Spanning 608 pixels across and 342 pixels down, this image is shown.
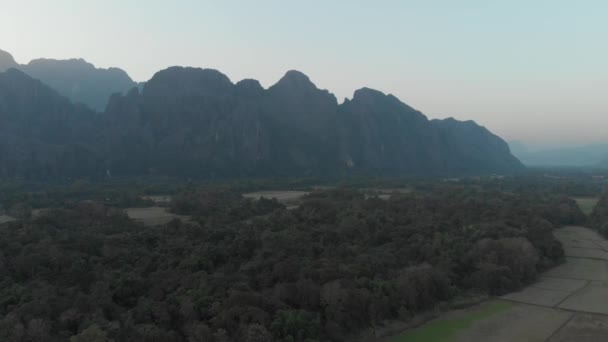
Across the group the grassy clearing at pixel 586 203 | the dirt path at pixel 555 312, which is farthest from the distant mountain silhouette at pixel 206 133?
the dirt path at pixel 555 312

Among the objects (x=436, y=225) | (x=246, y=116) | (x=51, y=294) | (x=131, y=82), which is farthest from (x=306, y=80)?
(x=51, y=294)

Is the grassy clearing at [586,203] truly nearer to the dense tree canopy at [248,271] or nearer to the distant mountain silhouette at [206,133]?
the dense tree canopy at [248,271]

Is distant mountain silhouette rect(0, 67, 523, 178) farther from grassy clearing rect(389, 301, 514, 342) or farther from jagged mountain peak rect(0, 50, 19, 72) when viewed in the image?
grassy clearing rect(389, 301, 514, 342)

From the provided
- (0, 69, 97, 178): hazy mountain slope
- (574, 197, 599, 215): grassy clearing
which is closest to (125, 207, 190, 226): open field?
(0, 69, 97, 178): hazy mountain slope

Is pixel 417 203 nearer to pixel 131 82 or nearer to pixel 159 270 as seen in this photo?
pixel 159 270

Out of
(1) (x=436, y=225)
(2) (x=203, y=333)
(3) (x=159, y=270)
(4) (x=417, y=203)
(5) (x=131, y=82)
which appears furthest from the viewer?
(5) (x=131, y=82)

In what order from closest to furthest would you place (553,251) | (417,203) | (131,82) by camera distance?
(553,251) < (417,203) < (131,82)

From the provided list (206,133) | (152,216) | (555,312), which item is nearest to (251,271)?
(555,312)

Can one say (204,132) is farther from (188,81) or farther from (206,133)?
(188,81)
